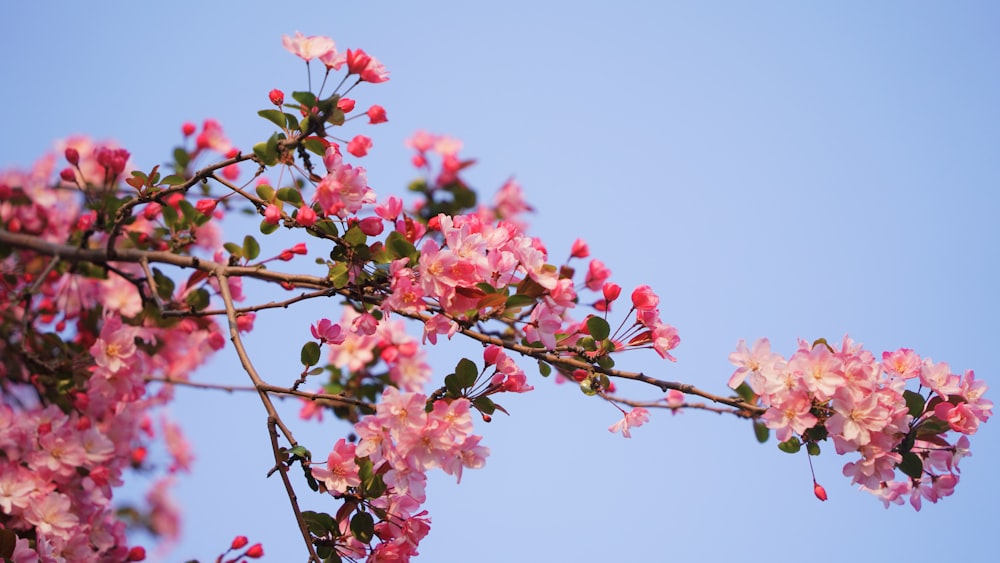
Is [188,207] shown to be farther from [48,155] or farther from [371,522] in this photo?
[48,155]

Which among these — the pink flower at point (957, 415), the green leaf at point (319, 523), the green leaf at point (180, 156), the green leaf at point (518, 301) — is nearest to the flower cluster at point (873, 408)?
the pink flower at point (957, 415)

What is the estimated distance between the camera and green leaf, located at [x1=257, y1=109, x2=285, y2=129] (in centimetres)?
224

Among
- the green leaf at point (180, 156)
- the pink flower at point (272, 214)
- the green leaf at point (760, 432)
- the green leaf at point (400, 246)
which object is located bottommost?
the green leaf at point (760, 432)

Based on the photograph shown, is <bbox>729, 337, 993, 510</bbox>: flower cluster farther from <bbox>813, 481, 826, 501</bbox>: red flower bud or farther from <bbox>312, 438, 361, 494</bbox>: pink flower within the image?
<bbox>312, 438, 361, 494</bbox>: pink flower

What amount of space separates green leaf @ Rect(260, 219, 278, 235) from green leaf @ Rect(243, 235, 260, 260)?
0.38 m

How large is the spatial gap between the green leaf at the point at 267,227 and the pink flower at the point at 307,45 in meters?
0.47

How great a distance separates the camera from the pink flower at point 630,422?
7.38 feet

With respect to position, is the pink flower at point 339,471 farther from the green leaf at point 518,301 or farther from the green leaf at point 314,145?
the green leaf at point 314,145

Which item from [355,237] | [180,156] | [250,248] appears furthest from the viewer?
[180,156]

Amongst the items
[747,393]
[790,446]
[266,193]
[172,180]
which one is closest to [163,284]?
[172,180]

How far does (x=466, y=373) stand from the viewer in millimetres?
2102

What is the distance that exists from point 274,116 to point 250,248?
55cm

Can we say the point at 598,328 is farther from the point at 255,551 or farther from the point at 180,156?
the point at 180,156

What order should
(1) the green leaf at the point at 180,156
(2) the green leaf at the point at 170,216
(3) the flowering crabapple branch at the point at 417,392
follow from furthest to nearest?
(1) the green leaf at the point at 180,156
(2) the green leaf at the point at 170,216
(3) the flowering crabapple branch at the point at 417,392
